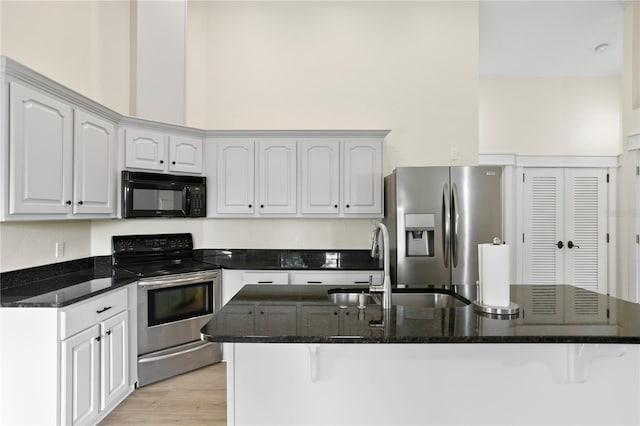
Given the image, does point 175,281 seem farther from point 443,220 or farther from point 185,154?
point 443,220

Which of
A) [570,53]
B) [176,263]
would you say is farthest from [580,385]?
[570,53]

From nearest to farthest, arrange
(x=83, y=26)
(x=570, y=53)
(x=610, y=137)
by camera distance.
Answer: (x=83, y=26) < (x=570, y=53) < (x=610, y=137)

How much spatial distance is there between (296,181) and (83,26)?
2.24m

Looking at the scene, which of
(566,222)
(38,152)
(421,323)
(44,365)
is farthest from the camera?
(566,222)

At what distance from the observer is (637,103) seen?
13.9ft

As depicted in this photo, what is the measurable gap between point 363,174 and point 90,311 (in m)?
→ 2.54

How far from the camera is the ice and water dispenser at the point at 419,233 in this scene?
339cm

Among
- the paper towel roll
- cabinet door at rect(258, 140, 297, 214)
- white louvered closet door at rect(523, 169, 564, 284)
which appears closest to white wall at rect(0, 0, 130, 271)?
cabinet door at rect(258, 140, 297, 214)

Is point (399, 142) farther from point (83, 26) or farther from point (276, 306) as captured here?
point (83, 26)

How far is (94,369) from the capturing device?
243cm

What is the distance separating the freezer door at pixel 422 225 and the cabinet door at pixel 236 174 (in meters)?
1.45

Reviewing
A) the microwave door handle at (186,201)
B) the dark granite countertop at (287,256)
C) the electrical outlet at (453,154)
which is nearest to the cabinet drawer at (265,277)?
the dark granite countertop at (287,256)

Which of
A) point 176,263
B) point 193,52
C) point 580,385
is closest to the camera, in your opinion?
point 580,385

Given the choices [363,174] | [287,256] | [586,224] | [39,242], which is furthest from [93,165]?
[586,224]
